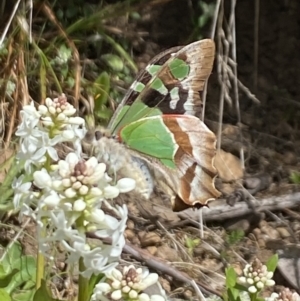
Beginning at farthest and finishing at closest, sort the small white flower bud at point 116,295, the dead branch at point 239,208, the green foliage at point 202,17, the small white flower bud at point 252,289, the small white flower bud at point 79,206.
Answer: the green foliage at point 202,17
the dead branch at point 239,208
the small white flower bud at point 252,289
the small white flower bud at point 116,295
the small white flower bud at point 79,206

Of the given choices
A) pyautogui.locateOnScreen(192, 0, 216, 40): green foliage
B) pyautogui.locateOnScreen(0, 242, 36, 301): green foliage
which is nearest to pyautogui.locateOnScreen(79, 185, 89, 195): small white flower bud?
pyautogui.locateOnScreen(0, 242, 36, 301): green foliage

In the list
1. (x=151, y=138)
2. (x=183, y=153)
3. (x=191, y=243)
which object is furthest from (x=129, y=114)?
(x=191, y=243)

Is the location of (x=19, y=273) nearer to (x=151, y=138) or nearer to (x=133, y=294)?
(x=151, y=138)

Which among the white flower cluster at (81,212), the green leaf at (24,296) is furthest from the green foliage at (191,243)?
the white flower cluster at (81,212)

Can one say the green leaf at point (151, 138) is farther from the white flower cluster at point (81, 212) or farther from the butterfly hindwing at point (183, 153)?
the white flower cluster at point (81, 212)

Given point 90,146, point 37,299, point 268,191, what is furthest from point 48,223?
point 268,191

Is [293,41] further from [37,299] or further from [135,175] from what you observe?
[37,299]

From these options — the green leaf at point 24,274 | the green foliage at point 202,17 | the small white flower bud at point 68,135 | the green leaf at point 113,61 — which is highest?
the small white flower bud at point 68,135
